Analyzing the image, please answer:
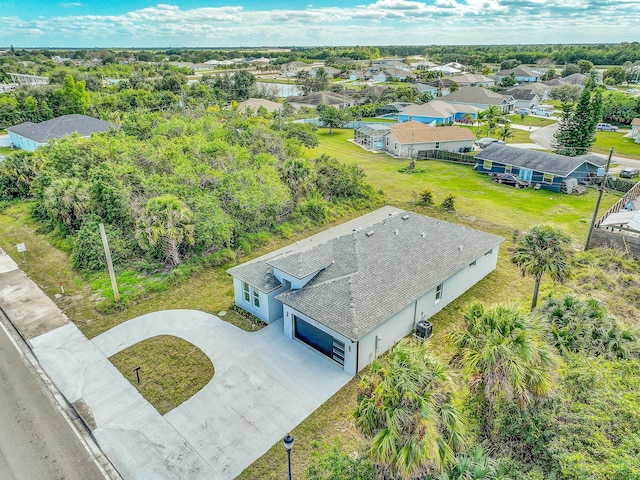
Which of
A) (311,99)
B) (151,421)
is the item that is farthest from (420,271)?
(311,99)

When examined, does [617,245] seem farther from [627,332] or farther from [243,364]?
[243,364]

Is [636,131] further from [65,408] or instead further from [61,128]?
[61,128]

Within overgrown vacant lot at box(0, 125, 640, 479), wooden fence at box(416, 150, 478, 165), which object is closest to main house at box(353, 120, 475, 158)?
wooden fence at box(416, 150, 478, 165)

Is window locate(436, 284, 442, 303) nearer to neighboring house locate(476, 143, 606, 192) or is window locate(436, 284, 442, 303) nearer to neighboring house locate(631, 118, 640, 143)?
neighboring house locate(476, 143, 606, 192)

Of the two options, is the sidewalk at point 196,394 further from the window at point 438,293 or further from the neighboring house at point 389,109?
the neighboring house at point 389,109

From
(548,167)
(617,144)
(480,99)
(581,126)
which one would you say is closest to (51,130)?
(548,167)

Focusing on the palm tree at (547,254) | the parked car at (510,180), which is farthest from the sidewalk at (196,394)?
the parked car at (510,180)

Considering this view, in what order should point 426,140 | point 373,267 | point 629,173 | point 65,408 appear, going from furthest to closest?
point 426,140 < point 629,173 < point 373,267 < point 65,408
